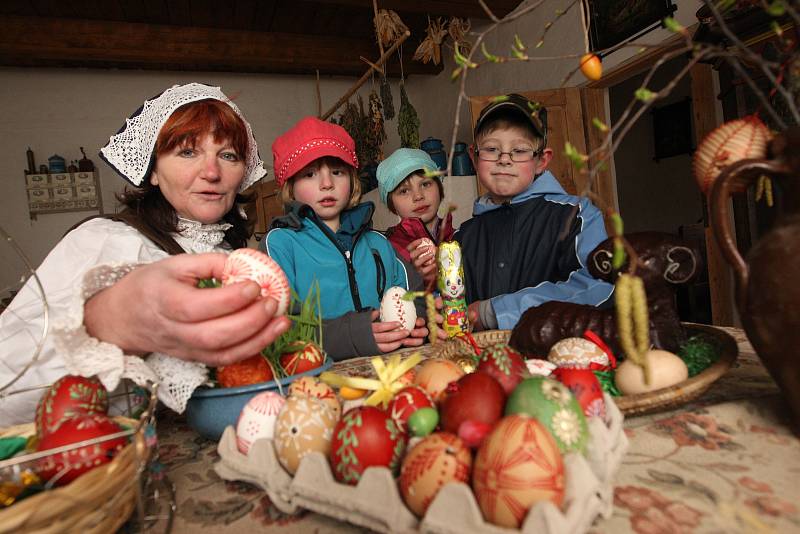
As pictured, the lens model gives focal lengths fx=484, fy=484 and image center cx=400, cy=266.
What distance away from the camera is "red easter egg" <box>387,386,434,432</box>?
55cm

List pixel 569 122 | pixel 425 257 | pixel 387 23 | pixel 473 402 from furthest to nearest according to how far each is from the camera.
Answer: pixel 387 23
pixel 569 122
pixel 425 257
pixel 473 402

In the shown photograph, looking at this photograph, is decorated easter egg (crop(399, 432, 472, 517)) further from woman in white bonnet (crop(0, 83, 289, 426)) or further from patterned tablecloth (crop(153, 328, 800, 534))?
woman in white bonnet (crop(0, 83, 289, 426))

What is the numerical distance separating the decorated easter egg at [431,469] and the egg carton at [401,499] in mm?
13

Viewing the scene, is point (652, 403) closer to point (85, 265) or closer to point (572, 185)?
point (85, 265)

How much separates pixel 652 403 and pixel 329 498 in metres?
0.43

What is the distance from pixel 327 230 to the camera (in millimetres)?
1603

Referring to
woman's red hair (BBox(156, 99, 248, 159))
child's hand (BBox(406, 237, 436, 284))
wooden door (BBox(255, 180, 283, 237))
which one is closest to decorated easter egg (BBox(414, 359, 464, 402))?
woman's red hair (BBox(156, 99, 248, 159))

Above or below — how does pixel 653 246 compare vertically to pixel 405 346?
above

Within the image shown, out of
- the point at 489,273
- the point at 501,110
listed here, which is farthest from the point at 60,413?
the point at 501,110

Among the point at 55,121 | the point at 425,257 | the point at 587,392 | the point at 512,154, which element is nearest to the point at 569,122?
the point at 512,154

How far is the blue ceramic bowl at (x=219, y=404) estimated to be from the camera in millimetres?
679

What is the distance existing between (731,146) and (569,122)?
3.35 metres

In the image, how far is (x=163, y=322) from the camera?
0.60m

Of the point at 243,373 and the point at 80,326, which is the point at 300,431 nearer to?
the point at 243,373
